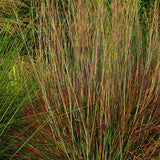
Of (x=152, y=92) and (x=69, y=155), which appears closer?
(x=69, y=155)

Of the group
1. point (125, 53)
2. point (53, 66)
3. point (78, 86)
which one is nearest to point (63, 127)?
point (78, 86)

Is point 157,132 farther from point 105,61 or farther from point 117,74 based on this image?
point 105,61

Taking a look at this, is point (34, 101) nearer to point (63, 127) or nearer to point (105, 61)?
point (63, 127)

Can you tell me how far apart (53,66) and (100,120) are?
0.49 meters

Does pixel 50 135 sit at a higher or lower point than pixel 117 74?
lower

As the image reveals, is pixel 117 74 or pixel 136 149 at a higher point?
pixel 117 74

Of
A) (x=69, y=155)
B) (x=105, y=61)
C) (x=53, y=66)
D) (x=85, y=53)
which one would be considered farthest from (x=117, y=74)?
(x=69, y=155)

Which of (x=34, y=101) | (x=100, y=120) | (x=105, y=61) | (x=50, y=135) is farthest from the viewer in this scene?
(x=34, y=101)

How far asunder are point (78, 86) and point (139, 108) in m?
0.43

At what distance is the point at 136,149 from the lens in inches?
66.5

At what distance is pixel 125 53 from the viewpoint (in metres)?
1.81

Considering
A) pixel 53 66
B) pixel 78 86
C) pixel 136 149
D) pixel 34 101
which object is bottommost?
pixel 34 101

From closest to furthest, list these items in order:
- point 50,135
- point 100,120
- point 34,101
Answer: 1. point 100,120
2. point 50,135
3. point 34,101

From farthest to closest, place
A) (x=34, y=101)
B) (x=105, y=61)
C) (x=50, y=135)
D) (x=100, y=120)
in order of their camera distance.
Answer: (x=34, y=101) < (x=50, y=135) < (x=105, y=61) < (x=100, y=120)
